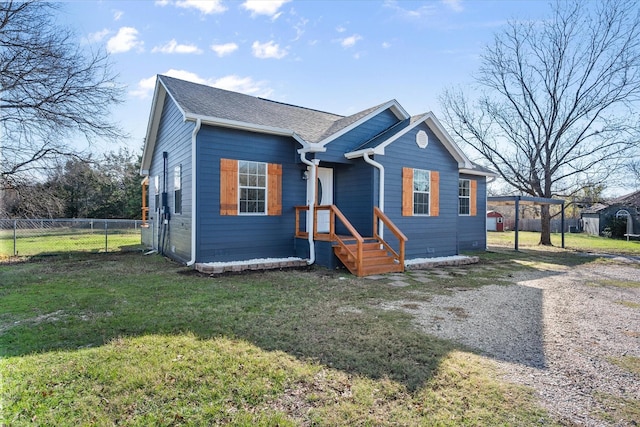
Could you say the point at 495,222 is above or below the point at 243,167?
below

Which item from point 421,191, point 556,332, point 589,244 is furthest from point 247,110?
point 589,244

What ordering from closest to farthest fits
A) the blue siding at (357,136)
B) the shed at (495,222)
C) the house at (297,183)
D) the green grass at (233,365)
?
the green grass at (233,365)
the house at (297,183)
the blue siding at (357,136)
the shed at (495,222)

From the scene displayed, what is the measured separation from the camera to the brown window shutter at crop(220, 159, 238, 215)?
825 centimetres

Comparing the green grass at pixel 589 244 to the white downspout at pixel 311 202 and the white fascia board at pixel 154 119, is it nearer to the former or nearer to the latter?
the white downspout at pixel 311 202

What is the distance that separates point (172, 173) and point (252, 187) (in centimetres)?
287

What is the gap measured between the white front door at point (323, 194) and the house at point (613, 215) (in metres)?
19.7

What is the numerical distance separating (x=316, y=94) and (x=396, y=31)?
4.76 metres

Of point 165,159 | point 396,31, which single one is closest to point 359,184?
point 396,31

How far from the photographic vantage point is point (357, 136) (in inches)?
374

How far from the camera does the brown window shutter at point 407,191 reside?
9.59 meters

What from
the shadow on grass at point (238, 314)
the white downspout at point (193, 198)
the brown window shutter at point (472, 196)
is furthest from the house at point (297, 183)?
the brown window shutter at point (472, 196)

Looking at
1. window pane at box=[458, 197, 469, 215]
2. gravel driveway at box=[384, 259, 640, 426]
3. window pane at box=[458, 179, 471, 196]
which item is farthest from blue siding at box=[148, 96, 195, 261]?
window pane at box=[458, 197, 469, 215]

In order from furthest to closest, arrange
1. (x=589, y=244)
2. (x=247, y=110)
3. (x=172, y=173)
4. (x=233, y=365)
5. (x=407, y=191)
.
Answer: (x=589, y=244), (x=172, y=173), (x=407, y=191), (x=247, y=110), (x=233, y=365)

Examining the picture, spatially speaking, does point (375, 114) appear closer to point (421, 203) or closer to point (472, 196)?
point (421, 203)
